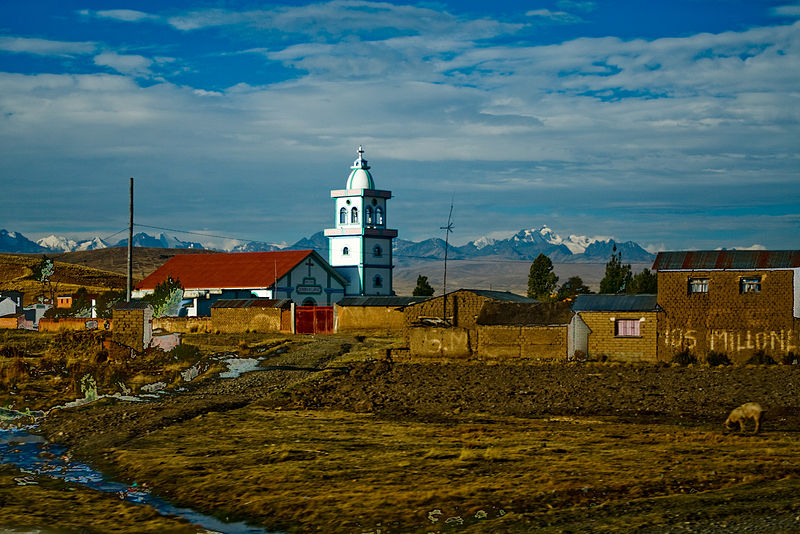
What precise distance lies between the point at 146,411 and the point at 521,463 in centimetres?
1102

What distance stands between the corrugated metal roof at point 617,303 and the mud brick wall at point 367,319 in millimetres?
19812

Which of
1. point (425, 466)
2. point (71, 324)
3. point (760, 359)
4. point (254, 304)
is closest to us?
point (425, 466)

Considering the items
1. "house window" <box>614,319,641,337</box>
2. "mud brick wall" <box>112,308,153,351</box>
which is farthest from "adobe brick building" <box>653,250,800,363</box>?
"mud brick wall" <box>112,308,153,351</box>

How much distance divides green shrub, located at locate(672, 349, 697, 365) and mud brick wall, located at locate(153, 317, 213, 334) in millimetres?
31480

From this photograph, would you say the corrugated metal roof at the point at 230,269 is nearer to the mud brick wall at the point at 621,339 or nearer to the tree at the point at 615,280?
the tree at the point at 615,280

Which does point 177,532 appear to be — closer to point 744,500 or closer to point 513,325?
point 744,500

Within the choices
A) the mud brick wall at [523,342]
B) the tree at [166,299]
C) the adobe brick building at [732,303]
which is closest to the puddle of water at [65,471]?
the mud brick wall at [523,342]

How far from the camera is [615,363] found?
35.8 metres

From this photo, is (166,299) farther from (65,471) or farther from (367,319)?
(65,471)

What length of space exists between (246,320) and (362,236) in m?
24.8

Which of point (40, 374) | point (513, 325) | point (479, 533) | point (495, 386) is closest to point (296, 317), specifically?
point (513, 325)

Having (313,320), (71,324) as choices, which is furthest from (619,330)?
(71,324)

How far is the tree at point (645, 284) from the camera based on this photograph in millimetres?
64250

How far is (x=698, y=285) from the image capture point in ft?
119
